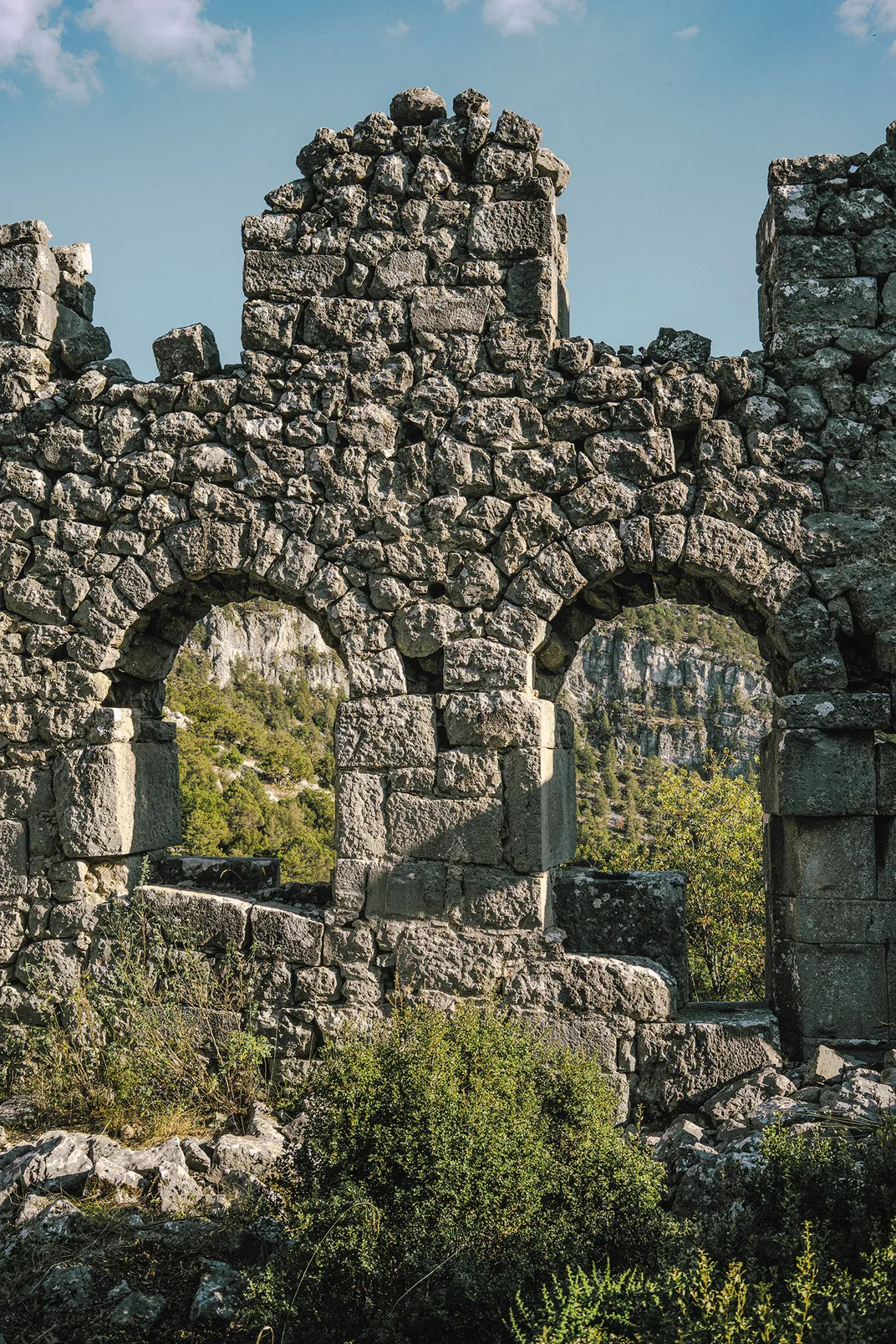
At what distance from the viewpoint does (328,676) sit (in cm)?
5159

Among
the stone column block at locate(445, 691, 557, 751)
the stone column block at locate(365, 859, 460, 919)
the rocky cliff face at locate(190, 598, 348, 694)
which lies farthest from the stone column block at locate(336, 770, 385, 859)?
the rocky cliff face at locate(190, 598, 348, 694)

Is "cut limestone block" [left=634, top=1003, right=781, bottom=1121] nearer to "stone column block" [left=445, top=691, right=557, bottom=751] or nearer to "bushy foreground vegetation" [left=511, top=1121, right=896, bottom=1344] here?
"bushy foreground vegetation" [left=511, top=1121, right=896, bottom=1344]

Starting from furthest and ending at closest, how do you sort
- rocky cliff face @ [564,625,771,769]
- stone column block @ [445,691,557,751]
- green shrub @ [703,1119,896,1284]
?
rocky cliff face @ [564,625,771,769] → stone column block @ [445,691,557,751] → green shrub @ [703,1119,896,1284]

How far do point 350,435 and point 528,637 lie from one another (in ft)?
5.17

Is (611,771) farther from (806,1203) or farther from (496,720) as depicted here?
(806,1203)

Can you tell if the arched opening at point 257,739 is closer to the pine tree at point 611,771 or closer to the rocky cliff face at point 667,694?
the pine tree at point 611,771

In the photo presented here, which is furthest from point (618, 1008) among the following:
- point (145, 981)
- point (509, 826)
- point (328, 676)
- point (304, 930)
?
point (328, 676)

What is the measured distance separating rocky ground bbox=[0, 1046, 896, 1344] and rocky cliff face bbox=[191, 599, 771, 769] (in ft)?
123

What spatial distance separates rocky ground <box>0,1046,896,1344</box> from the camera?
3426mm

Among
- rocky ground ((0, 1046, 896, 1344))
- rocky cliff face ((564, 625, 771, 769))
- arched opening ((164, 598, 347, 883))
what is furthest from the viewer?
rocky cliff face ((564, 625, 771, 769))

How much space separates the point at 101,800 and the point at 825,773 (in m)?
4.09

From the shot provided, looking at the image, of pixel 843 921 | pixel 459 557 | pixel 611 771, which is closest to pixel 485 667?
pixel 459 557

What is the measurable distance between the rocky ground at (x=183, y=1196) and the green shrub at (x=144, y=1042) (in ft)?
0.73

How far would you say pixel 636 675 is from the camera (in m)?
49.7
